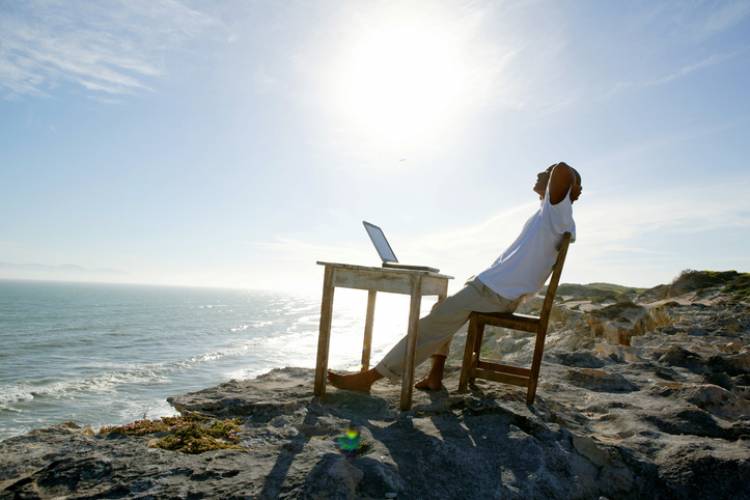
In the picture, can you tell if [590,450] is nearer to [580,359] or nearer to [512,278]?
[512,278]

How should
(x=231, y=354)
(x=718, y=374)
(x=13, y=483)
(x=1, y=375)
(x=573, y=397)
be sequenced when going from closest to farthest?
(x=13, y=483) → (x=573, y=397) → (x=718, y=374) → (x=1, y=375) → (x=231, y=354)

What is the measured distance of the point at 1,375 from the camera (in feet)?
91.2

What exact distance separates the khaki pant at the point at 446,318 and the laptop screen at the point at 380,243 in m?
0.91

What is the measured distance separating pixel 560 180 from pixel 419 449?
8.40 ft

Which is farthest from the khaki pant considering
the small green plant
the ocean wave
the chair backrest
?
the ocean wave

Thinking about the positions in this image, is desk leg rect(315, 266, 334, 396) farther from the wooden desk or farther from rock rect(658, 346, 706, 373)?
rock rect(658, 346, 706, 373)

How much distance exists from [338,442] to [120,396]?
24340mm

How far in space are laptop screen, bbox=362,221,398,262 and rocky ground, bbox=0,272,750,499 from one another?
1421mm

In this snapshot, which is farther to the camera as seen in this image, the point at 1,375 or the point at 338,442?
the point at 1,375

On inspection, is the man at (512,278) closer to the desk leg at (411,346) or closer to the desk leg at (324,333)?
the desk leg at (411,346)

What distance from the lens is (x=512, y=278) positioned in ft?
13.5

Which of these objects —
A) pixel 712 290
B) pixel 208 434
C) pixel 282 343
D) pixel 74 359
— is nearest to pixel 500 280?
pixel 208 434

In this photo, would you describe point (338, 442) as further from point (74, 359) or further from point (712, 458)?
point (74, 359)

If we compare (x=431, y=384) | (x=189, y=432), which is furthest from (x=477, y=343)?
(x=189, y=432)
